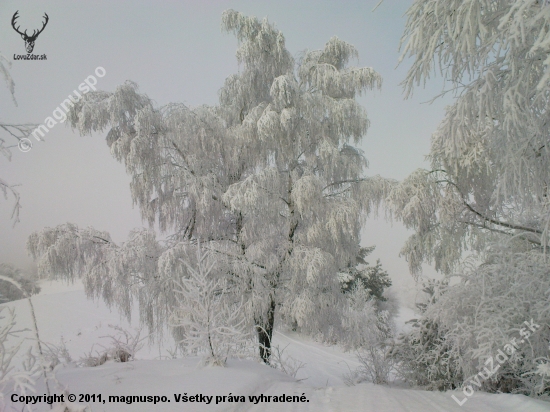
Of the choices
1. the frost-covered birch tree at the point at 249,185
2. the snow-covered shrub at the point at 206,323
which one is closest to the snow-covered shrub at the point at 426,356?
the frost-covered birch tree at the point at 249,185

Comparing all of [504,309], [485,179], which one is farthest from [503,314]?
[485,179]

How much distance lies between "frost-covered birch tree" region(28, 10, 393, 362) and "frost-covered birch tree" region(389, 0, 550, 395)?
125 cm

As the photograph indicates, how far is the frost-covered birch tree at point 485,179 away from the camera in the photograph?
2.43m

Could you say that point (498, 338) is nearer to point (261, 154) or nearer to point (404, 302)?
point (261, 154)

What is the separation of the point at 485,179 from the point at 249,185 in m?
3.34

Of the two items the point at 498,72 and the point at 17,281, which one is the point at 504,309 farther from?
the point at 17,281

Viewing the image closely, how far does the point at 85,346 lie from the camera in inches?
342

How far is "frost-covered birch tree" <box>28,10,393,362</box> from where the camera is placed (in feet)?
18.9

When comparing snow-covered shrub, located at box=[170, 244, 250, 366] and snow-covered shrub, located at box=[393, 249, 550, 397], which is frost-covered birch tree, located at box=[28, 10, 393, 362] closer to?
snow-covered shrub, located at box=[170, 244, 250, 366]

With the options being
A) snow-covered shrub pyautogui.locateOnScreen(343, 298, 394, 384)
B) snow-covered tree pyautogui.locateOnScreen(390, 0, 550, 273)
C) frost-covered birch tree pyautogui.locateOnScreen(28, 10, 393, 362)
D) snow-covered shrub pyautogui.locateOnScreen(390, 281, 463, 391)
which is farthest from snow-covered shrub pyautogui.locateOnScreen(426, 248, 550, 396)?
snow-covered shrub pyautogui.locateOnScreen(343, 298, 394, 384)

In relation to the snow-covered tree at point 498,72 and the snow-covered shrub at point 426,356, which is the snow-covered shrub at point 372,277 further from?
the snow-covered tree at point 498,72

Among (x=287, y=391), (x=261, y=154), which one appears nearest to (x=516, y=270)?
(x=287, y=391)

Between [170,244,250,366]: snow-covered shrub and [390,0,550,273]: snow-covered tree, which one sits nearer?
[390,0,550,273]: snow-covered tree

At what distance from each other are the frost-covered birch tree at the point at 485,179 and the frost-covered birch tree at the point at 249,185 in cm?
125
